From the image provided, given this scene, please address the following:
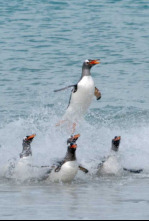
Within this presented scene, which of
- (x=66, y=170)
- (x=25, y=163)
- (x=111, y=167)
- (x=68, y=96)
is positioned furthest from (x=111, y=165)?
(x=68, y=96)

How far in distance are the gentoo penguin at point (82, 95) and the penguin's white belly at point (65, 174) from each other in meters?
2.92

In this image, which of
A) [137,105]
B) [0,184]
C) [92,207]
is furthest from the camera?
[137,105]

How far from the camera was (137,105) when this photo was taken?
1778 cm

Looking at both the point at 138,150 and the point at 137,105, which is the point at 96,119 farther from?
the point at 138,150

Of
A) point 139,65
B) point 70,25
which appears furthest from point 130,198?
point 70,25

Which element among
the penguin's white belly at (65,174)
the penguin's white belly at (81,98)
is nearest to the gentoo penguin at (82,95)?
the penguin's white belly at (81,98)

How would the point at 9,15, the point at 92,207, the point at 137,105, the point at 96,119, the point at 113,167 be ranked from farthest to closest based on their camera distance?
the point at 9,15 < the point at 137,105 < the point at 96,119 < the point at 113,167 < the point at 92,207

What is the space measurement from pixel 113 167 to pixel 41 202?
275 cm

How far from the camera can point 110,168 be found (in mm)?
10922

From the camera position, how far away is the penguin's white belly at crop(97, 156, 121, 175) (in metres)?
10.9

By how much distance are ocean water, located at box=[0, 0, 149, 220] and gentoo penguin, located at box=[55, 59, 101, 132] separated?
12.2 inches

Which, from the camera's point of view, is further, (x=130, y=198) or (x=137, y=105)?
(x=137, y=105)

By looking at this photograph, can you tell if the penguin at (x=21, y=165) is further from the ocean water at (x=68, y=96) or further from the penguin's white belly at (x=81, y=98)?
the penguin's white belly at (x=81, y=98)

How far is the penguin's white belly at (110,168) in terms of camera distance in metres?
10.9
